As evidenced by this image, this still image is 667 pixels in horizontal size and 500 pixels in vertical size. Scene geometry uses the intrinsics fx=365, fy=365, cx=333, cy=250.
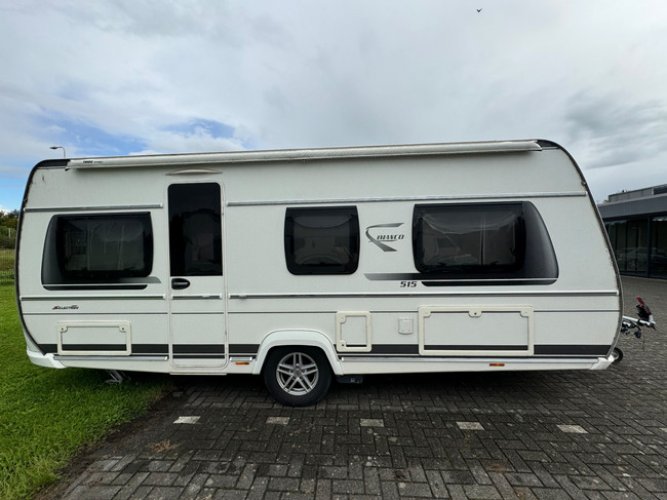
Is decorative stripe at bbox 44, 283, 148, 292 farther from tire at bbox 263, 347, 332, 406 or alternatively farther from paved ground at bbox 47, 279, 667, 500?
tire at bbox 263, 347, 332, 406

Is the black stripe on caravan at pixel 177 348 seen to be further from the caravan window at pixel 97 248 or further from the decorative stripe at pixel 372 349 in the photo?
the caravan window at pixel 97 248

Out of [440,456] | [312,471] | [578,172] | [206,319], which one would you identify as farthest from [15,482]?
[578,172]

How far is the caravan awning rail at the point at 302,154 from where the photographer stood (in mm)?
3529

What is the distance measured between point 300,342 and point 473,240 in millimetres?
1988

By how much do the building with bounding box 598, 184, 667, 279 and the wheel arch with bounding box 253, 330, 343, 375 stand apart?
14.7m

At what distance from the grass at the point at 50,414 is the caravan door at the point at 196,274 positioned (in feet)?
2.71

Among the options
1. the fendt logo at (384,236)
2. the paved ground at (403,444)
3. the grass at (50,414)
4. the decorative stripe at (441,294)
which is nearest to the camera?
the paved ground at (403,444)

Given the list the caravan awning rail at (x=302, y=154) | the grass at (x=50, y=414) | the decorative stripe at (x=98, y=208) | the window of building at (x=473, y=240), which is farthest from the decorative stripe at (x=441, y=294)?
the grass at (x=50, y=414)

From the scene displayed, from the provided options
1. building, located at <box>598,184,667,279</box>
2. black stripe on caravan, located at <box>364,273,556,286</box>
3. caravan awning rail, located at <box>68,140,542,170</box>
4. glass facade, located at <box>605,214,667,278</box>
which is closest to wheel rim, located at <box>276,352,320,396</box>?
black stripe on caravan, located at <box>364,273,556,286</box>

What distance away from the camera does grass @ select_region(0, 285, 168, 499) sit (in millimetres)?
2789

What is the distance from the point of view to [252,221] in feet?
12.1

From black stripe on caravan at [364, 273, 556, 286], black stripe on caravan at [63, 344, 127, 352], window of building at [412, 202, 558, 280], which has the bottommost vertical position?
black stripe on caravan at [63, 344, 127, 352]

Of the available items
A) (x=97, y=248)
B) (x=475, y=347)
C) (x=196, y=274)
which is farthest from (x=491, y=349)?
(x=97, y=248)

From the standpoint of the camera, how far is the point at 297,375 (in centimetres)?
380
